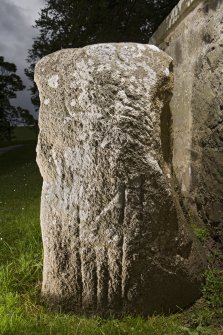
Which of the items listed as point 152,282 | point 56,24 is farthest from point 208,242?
point 56,24

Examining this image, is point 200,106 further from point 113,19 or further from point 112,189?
point 113,19

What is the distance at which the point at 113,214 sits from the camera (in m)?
2.90

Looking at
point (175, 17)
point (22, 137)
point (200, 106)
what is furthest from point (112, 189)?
point (22, 137)

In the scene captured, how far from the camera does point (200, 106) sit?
4117 mm

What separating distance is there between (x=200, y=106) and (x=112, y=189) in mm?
1605

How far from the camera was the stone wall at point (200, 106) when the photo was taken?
3.82 m

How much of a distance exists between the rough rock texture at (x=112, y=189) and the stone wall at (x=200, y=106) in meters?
0.83

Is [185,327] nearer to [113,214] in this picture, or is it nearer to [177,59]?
[113,214]

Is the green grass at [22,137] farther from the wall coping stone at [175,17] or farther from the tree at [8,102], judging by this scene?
the wall coping stone at [175,17]

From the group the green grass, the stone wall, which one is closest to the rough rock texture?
the stone wall

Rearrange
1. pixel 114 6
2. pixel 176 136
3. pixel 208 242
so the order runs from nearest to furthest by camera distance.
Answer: pixel 208 242 → pixel 176 136 → pixel 114 6

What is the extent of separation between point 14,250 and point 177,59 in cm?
252

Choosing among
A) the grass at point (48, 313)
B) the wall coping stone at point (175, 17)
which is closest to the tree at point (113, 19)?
the wall coping stone at point (175, 17)

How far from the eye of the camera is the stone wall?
3.82m
